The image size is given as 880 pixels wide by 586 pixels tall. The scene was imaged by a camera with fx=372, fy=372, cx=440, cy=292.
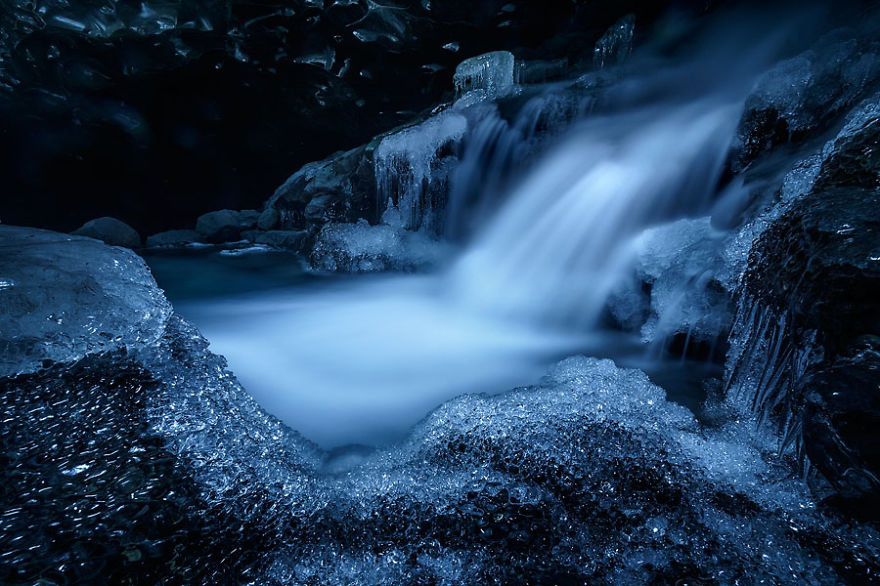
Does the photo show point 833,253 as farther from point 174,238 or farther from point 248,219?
point 174,238

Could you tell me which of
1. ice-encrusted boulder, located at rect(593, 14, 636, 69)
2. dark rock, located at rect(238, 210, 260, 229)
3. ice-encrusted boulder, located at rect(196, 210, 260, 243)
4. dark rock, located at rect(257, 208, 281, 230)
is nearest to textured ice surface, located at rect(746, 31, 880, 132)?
ice-encrusted boulder, located at rect(593, 14, 636, 69)

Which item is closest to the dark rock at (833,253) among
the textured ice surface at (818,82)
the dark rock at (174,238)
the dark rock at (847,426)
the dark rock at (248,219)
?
the dark rock at (847,426)

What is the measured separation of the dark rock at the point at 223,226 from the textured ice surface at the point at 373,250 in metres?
4.80

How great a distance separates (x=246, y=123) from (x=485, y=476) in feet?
41.7

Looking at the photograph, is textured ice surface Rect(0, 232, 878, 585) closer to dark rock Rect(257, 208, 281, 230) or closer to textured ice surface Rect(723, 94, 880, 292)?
textured ice surface Rect(723, 94, 880, 292)

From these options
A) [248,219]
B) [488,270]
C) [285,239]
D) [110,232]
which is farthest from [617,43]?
[110,232]

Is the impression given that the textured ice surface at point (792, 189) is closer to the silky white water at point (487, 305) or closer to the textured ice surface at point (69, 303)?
the silky white water at point (487, 305)

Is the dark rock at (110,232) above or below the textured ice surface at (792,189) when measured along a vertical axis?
below

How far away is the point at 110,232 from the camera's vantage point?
26.1ft

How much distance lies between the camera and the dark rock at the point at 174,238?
29.9 feet

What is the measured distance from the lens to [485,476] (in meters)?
1.19

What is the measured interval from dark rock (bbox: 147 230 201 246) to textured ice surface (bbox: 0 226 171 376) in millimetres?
8580

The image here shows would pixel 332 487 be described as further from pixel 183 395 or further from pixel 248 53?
pixel 248 53

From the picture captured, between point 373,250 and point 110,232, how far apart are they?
22.0ft
